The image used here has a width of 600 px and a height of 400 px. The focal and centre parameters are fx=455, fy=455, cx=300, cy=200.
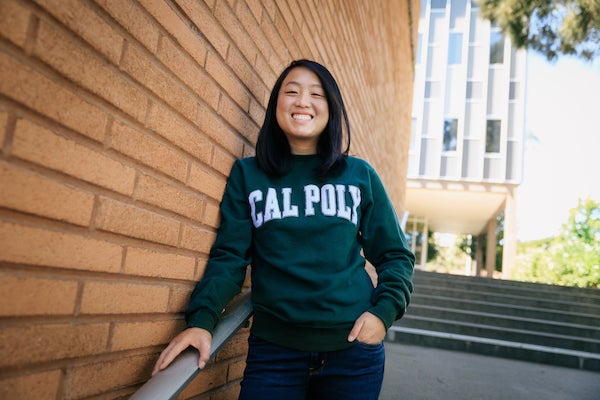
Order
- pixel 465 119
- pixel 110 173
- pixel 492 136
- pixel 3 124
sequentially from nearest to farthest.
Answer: pixel 3 124 < pixel 110 173 < pixel 492 136 < pixel 465 119

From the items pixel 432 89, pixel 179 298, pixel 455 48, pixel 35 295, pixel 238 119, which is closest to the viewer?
pixel 35 295

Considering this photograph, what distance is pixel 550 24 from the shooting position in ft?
22.0

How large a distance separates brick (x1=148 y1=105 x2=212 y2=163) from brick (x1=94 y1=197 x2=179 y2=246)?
0.76 feet

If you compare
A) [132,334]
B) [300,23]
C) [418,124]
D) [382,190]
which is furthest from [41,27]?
[418,124]

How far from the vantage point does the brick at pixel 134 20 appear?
1076 mm

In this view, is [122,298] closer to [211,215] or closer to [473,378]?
[211,215]

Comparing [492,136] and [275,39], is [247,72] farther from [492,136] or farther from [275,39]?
[492,136]

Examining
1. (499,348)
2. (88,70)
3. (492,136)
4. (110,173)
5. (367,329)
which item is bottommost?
(499,348)

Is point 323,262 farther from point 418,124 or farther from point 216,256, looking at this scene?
point 418,124

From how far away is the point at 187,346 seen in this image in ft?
4.33

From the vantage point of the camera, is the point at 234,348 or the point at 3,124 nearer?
the point at 3,124

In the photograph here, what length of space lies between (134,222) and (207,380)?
2.61 ft

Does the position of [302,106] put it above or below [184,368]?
above

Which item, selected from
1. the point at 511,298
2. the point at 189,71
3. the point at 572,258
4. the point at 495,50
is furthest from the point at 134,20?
the point at 495,50
